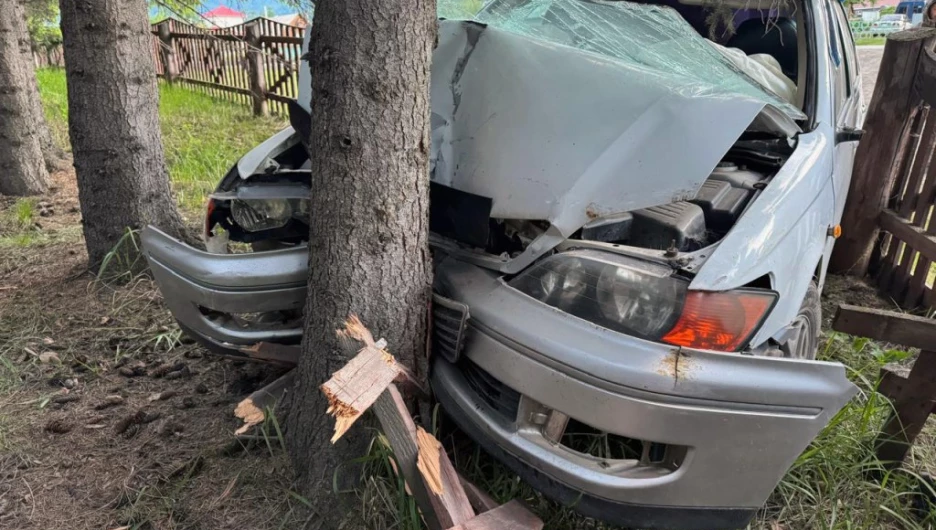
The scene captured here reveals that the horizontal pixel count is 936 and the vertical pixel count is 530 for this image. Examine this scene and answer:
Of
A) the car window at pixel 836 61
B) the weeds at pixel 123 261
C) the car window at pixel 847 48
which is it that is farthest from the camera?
the weeds at pixel 123 261

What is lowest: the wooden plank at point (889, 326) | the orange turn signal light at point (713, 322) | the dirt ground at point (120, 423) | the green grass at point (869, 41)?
the dirt ground at point (120, 423)

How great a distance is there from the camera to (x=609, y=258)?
186cm

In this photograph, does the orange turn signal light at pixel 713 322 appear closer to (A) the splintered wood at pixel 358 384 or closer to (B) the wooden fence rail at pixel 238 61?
(A) the splintered wood at pixel 358 384

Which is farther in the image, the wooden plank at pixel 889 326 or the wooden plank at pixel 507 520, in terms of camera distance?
the wooden plank at pixel 889 326

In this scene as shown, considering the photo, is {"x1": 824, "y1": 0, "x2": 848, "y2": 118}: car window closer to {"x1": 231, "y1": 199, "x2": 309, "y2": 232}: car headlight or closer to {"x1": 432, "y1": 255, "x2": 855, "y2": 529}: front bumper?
{"x1": 432, "y1": 255, "x2": 855, "y2": 529}: front bumper

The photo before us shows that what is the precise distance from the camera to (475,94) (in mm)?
2238

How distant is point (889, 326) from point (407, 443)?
1594 millimetres

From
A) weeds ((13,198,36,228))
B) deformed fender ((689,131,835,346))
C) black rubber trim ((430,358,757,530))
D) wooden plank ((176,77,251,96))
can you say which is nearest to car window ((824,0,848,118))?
deformed fender ((689,131,835,346))

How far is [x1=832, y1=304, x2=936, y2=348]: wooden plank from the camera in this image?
2092 mm

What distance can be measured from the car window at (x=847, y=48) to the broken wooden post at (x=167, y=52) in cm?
1172

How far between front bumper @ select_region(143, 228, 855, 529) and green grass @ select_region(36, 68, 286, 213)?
407 centimetres

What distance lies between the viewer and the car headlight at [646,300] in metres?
1.69

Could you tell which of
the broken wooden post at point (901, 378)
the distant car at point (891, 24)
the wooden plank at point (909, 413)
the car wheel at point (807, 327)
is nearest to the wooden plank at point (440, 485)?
the car wheel at point (807, 327)

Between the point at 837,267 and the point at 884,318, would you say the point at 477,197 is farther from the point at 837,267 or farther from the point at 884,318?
the point at 837,267
